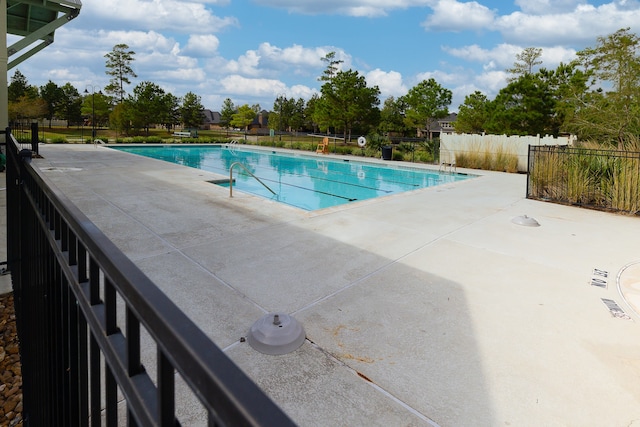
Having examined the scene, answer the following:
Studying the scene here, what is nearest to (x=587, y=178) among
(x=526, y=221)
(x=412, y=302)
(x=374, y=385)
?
(x=526, y=221)

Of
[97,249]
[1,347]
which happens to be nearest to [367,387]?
[97,249]

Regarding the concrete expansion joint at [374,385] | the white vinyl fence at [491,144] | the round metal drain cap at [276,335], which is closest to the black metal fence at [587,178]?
the white vinyl fence at [491,144]

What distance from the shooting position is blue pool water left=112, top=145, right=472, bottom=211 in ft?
36.5

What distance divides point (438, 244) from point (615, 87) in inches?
809

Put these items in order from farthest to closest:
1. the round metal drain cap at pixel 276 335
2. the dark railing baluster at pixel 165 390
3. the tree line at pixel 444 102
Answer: the tree line at pixel 444 102 → the round metal drain cap at pixel 276 335 → the dark railing baluster at pixel 165 390

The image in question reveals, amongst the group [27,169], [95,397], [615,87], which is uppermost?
[615,87]

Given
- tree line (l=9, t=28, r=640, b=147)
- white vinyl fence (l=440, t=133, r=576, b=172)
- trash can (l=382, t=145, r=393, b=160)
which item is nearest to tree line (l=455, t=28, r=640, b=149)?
tree line (l=9, t=28, r=640, b=147)

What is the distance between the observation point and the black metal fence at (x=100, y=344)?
0.47 m

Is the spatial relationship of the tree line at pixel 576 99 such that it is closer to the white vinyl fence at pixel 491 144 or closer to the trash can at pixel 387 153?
the white vinyl fence at pixel 491 144

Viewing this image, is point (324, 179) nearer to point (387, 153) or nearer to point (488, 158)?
point (387, 153)

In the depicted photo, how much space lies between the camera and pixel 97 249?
893 mm

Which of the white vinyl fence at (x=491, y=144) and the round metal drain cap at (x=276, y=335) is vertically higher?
the white vinyl fence at (x=491, y=144)

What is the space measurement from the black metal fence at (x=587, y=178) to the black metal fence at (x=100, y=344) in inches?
352

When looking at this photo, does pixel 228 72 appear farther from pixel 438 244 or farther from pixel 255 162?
pixel 438 244
